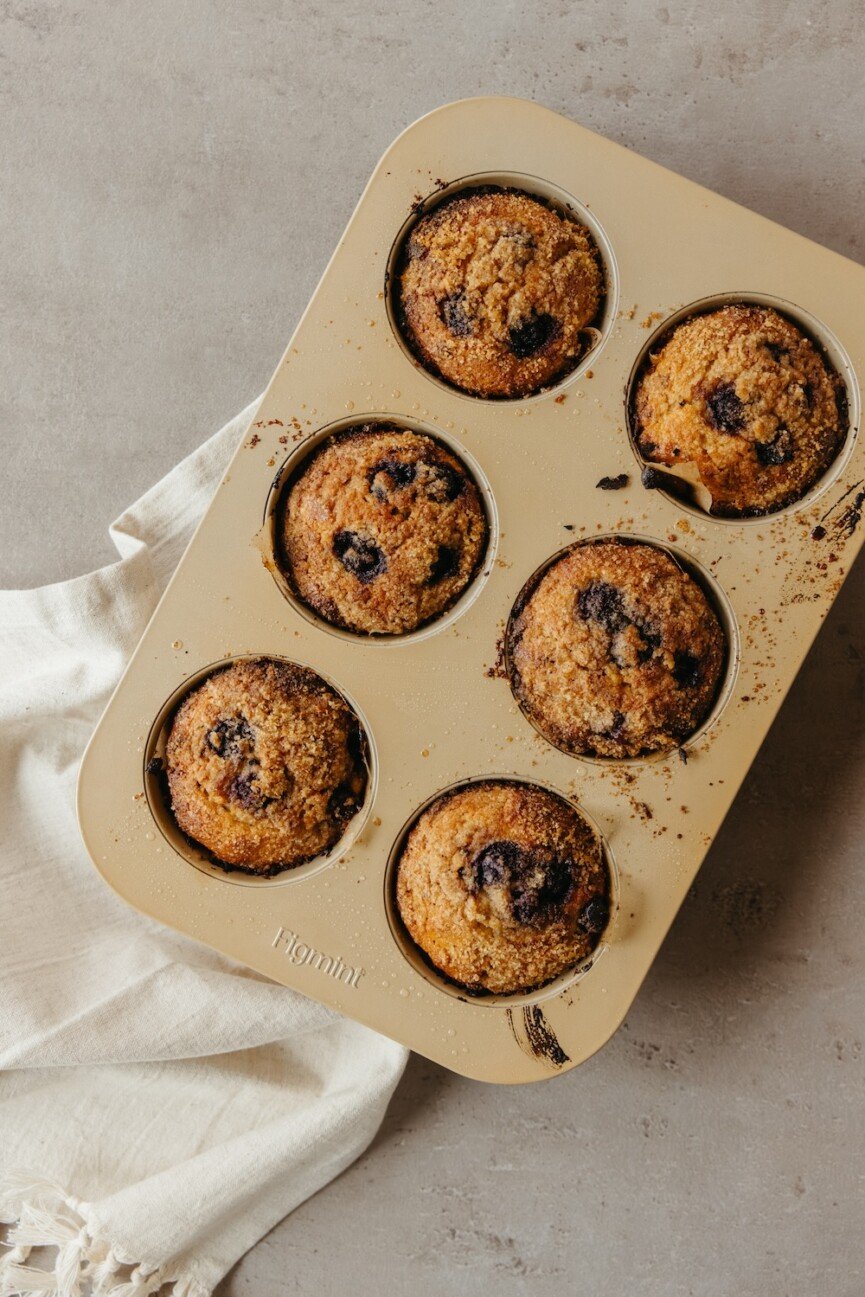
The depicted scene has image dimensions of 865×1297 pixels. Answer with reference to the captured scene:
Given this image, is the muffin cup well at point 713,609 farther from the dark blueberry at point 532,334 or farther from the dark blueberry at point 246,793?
the dark blueberry at point 246,793

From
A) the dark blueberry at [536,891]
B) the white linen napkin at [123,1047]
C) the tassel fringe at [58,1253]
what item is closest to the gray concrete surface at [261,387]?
the white linen napkin at [123,1047]

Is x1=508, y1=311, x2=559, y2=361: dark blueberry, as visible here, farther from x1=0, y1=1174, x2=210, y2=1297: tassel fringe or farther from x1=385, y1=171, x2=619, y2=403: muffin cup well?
x1=0, y1=1174, x2=210, y2=1297: tassel fringe

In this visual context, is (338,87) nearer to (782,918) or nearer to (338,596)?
(338,596)

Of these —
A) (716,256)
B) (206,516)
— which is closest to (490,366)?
(716,256)

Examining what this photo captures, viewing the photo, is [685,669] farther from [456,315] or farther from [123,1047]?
[123,1047]

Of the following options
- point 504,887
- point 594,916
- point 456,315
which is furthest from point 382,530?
point 594,916

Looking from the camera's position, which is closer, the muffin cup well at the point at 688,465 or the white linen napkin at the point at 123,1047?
the muffin cup well at the point at 688,465

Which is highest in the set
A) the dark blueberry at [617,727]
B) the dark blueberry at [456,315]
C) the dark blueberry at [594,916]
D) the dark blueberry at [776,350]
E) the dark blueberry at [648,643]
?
the dark blueberry at [776,350]
